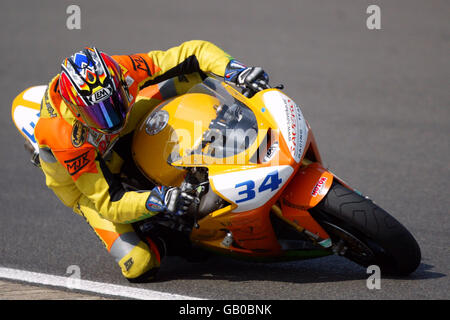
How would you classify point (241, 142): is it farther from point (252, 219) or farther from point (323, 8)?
point (323, 8)

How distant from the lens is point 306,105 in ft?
29.2

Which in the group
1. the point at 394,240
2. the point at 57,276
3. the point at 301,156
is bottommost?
the point at 57,276

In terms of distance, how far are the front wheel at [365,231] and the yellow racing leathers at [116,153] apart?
117 cm

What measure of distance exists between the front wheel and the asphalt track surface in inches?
7.0

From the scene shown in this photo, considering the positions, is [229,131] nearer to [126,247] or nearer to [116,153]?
[116,153]

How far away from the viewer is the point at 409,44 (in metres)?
10.4

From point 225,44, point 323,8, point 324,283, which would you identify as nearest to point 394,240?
point 324,283

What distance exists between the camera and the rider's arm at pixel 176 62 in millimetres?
5297

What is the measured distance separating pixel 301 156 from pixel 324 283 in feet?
3.00

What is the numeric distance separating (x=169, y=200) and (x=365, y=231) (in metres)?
1.20

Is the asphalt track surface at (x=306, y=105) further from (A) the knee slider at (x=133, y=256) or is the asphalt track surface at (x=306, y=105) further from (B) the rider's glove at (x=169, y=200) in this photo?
(B) the rider's glove at (x=169, y=200)

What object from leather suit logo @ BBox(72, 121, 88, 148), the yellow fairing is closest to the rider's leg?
the yellow fairing

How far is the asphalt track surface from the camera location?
16.4ft
